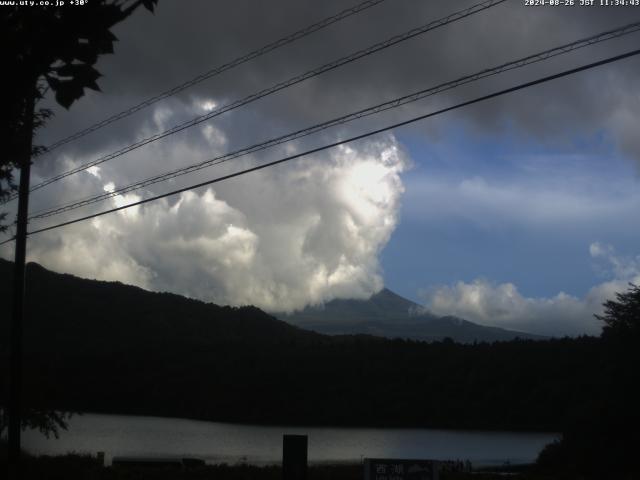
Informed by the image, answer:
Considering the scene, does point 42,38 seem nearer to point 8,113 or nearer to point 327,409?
point 8,113

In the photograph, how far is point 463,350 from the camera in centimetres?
14000

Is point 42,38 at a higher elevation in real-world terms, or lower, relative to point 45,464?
higher

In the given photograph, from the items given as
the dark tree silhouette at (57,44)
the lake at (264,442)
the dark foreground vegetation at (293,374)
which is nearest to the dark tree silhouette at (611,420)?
the lake at (264,442)

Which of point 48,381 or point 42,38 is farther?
point 48,381

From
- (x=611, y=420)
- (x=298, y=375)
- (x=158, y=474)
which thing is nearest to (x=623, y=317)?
(x=611, y=420)

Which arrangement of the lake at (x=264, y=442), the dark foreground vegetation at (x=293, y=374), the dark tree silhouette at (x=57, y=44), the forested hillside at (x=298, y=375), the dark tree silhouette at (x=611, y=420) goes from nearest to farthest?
1. the dark tree silhouette at (x=57, y=44)
2. the dark tree silhouette at (x=611, y=420)
3. the lake at (x=264, y=442)
4. the dark foreground vegetation at (x=293, y=374)
5. the forested hillside at (x=298, y=375)

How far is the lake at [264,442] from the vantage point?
68.1 meters

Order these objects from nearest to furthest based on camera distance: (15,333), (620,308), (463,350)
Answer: (15,333) → (620,308) → (463,350)

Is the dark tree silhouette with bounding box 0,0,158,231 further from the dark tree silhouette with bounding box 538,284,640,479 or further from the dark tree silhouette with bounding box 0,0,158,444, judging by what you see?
the dark tree silhouette with bounding box 538,284,640,479

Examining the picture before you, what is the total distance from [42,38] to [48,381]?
975 inches

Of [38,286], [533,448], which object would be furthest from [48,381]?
[38,286]

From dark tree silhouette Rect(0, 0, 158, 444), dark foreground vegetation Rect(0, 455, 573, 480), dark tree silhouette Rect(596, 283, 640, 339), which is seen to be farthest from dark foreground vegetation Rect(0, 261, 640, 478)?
dark tree silhouette Rect(0, 0, 158, 444)

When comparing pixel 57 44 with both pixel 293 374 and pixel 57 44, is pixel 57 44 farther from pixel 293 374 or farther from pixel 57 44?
pixel 293 374

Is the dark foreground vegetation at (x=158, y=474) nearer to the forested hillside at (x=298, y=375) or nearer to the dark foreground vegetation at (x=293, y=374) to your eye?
the dark foreground vegetation at (x=293, y=374)
